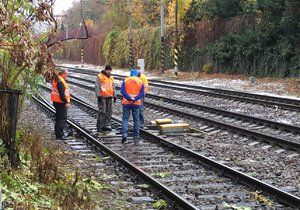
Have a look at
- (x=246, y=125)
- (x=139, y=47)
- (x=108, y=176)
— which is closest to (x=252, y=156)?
(x=108, y=176)

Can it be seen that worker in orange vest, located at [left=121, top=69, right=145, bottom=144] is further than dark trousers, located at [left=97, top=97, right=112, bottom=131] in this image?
No

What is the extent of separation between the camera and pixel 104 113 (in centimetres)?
1367

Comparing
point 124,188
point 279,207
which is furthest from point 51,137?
point 279,207

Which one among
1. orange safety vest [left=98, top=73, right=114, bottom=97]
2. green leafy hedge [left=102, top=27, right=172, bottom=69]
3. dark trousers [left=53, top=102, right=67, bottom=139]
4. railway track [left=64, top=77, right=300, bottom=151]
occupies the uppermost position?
green leafy hedge [left=102, top=27, right=172, bottom=69]

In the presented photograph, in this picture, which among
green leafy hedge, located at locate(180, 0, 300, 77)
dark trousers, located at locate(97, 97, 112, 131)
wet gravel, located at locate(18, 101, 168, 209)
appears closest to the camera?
wet gravel, located at locate(18, 101, 168, 209)

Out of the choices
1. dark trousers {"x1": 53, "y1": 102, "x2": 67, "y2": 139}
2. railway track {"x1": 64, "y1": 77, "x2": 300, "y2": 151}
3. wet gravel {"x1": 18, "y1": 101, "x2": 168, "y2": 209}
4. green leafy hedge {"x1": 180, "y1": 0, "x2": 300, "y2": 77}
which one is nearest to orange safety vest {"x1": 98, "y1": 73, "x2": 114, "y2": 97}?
dark trousers {"x1": 53, "y1": 102, "x2": 67, "y2": 139}

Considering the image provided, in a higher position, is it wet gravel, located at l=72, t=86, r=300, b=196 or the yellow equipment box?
the yellow equipment box

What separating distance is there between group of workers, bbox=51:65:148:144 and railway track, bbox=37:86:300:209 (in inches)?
24.1

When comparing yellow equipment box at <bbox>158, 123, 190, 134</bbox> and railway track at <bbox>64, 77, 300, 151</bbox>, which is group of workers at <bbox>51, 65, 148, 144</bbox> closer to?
yellow equipment box at <bbox>158, 123, 190, 134</bbox>

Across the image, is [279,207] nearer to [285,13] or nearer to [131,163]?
[131,163]

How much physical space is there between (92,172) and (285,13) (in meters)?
23.2

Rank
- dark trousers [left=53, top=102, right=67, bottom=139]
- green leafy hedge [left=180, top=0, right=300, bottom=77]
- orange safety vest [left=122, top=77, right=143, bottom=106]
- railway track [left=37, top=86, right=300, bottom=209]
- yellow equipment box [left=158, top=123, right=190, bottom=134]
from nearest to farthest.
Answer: railway track [left=37, top=86, right=300, bottom=209], orange safety vest [left=122, top=77, right=143, bottom=106], dark trousers [left=53, top=102, right=67, bottom=139], yellow equipment box [left=158, top=123, right=190, bottom=134], green leafy hedge [left=180, top=0, right=300, bottom=77]

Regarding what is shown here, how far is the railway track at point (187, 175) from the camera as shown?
24.3ft

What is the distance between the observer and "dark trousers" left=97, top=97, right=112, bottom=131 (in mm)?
13711
